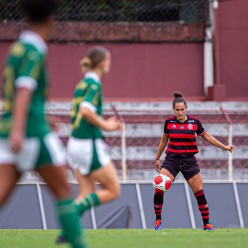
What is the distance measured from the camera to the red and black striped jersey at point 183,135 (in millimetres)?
12984

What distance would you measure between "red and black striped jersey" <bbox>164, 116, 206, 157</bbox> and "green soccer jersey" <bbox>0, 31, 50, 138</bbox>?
20.9 feet

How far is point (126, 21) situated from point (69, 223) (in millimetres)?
14487

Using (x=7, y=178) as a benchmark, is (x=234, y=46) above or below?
above

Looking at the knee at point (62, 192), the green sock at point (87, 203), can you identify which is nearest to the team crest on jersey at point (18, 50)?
the knee at point (62, 192)

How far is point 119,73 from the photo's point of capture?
21.0 meters

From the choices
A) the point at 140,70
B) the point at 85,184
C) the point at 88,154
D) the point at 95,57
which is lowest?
the point at 85,184

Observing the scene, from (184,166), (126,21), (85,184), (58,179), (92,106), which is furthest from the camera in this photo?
(126,21)

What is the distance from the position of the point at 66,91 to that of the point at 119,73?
1.25 m

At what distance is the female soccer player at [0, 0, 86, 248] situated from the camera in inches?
259

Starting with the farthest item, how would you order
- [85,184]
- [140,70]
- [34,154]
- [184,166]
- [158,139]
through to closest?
[140,70]
[158,139]
[184,166]
[85,184]
[34,154]

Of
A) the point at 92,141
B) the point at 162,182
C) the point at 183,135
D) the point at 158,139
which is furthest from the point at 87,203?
the point at 158,139

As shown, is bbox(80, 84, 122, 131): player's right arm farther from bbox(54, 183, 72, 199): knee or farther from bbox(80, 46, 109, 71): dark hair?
bbox(54, 183, 72, 199): knee

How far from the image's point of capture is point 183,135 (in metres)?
13.0

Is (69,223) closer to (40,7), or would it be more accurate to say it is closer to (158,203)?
(40,7)
